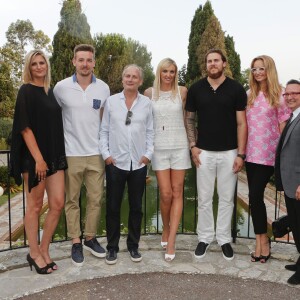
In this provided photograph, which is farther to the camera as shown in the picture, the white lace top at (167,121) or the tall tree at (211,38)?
the tall tree at (211,38)

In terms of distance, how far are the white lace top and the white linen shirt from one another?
136mm

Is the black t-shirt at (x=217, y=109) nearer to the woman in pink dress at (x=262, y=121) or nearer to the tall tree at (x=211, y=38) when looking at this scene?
the woman in pink dress at (x=262, y=121)

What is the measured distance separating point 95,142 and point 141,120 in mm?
464

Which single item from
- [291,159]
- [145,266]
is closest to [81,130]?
[145,266]

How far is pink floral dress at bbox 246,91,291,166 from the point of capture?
3.27 m

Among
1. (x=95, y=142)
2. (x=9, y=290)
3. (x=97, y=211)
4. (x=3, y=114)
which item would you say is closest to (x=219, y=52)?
(x=95, y=142)

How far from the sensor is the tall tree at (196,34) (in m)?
22.9

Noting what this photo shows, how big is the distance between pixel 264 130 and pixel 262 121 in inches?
3.2

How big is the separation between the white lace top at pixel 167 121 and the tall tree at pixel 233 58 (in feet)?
71.7

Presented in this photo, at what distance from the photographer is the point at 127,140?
3312mm

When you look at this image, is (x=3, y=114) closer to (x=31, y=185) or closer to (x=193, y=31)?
(x=193, y=31)

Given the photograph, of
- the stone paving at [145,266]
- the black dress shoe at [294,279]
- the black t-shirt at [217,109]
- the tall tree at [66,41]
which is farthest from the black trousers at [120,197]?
the tall tree at [66,41]

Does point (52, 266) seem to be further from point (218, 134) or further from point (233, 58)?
point (233, 58)

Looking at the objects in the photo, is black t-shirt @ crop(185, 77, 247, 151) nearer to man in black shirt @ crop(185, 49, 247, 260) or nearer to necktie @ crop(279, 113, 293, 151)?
man in black shirt @ crop(185, 49, 247, 260)
